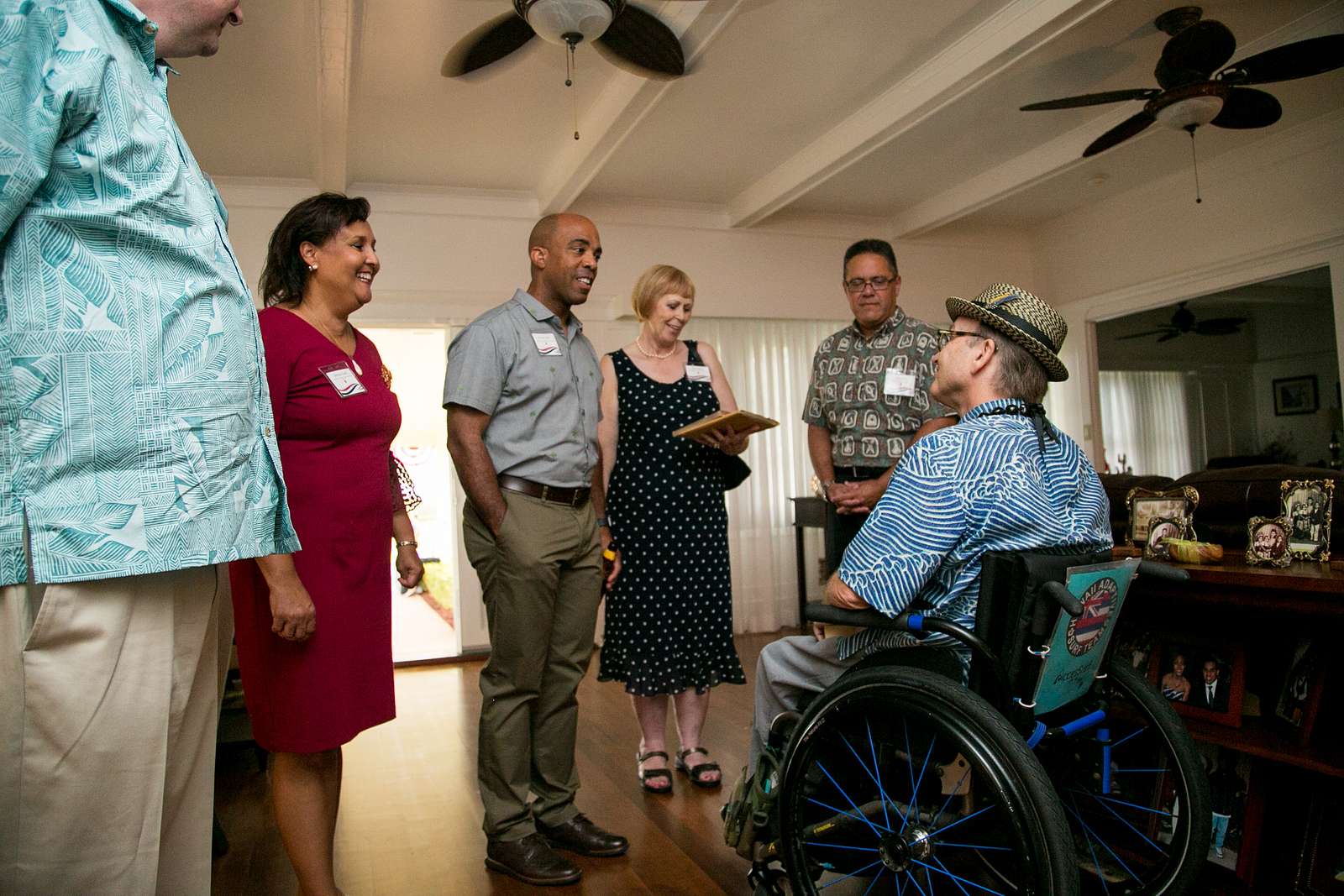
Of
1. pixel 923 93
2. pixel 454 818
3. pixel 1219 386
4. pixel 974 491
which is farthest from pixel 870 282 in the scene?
pixel 1219 386

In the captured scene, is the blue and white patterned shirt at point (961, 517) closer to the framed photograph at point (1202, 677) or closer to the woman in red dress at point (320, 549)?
the framed photograph at point (1202, 677)

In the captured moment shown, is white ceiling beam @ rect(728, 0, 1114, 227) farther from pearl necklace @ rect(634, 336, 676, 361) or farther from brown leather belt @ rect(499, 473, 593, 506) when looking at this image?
brown leather belt @ rect(499, 473, 593, 506)

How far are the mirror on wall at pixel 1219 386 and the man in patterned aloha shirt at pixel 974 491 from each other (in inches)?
350

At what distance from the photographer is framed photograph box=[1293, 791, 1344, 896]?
1.73 meters

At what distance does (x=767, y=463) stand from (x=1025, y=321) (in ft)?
15.5

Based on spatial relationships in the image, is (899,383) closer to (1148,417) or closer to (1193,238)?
(1193,238)

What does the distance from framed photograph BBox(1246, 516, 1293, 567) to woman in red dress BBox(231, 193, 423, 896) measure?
173 centimetres

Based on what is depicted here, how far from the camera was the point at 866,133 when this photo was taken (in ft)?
15.2

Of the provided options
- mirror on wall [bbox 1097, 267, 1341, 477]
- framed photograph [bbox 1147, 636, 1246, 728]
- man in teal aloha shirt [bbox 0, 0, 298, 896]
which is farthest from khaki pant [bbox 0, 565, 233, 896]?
mirror on wall [bbox 1097, 267, 1341, 477]

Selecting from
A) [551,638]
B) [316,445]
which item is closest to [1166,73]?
[551,638]

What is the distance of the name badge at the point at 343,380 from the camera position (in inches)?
65.5

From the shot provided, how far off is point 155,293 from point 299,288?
813 mm

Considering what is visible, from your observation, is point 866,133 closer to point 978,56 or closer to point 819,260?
point 978,56

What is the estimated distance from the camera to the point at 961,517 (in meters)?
1.44
